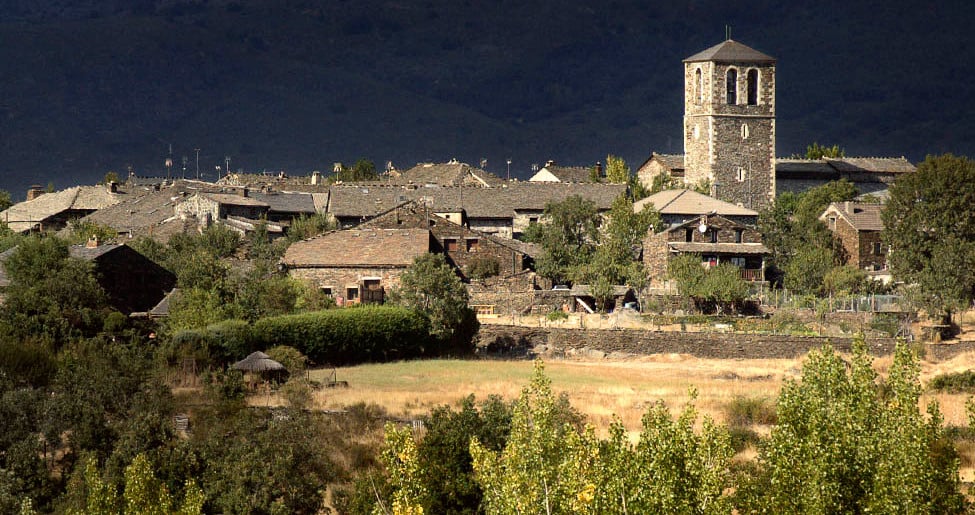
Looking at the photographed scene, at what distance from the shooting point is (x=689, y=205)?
90.5 metres

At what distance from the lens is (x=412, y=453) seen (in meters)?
26.9

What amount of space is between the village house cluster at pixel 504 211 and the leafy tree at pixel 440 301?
738 cm

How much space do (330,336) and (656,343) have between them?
569 inches

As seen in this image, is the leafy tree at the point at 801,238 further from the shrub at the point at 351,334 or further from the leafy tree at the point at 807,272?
the shrub at the point at 351,334

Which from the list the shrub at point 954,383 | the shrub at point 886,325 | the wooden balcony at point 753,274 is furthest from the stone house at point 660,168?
the shrub at point 954,383

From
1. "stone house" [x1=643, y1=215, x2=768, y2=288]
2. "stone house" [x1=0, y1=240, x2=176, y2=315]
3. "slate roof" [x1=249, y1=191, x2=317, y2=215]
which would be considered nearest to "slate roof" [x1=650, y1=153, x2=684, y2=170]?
"slate roof" [x1=249, y1=191, x2=317, y2=215]

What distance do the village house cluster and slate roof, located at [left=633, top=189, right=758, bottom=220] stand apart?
0.14 m

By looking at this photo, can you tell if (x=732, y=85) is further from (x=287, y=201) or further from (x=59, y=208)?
(x=59, y=208)

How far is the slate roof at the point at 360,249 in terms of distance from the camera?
71.9 meters

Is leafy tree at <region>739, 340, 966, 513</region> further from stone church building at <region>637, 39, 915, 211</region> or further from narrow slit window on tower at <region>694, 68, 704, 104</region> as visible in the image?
narrow slit window on tower at <region>694, 68, 704, 104</region>

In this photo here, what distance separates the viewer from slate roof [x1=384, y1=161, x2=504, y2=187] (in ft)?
383

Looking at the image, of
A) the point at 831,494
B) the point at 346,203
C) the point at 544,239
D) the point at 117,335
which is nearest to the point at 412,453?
the point at 831,494

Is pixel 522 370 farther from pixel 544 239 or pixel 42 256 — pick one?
pixel 544 239

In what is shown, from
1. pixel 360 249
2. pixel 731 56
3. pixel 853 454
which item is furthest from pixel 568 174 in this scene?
pixel 853 454
